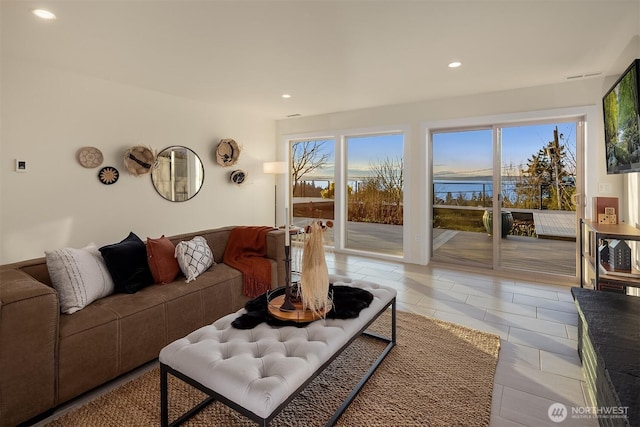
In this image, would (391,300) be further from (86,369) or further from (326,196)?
(326,196)

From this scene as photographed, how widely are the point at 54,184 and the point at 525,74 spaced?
532 cm

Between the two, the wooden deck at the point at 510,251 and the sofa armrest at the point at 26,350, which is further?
the wooden deck at the point at 510,251

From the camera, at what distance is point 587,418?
5.70 feet

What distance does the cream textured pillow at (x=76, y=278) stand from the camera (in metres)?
2.04

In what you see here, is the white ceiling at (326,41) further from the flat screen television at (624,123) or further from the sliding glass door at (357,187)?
the sliding glass door at (357,187)

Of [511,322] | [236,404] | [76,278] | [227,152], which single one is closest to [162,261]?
[76,278]

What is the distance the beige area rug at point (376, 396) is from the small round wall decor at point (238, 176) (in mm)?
3615

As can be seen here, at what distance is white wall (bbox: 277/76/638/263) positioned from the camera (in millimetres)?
3742

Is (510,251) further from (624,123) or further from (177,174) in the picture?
(177,174)

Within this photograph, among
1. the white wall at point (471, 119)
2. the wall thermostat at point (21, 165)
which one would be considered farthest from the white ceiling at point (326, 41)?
the wall thermostat at point (21, 165)

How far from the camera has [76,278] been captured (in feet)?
6.93

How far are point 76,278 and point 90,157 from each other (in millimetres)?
2150

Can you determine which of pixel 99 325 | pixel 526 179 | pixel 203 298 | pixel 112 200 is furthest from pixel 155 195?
pixel 526 179

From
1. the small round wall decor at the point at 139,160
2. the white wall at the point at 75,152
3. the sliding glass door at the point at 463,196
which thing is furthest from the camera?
the sliding glass door at the point at 463,196
